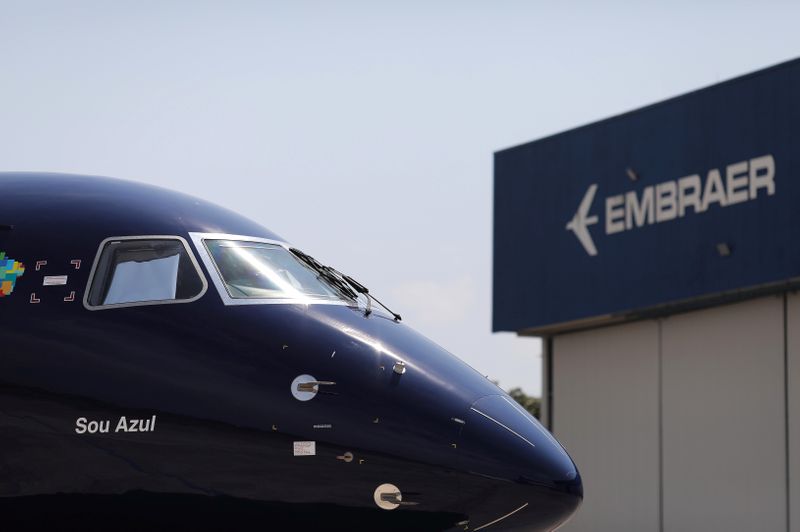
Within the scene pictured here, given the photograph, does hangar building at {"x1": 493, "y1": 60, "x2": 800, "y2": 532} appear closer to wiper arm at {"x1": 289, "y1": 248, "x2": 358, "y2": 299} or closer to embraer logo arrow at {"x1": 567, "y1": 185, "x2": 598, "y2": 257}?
embraer logo arrow at {"x1": 567, "y1": 185, "x2": 598, "y2": 257}

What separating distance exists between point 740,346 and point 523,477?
31.8m

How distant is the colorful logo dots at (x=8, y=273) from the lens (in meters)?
11.0

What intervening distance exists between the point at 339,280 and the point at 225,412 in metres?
2.15

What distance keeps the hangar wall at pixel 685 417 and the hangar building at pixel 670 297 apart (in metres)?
0.05

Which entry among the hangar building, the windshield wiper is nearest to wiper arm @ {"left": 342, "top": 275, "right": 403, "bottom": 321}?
the windshield wiper

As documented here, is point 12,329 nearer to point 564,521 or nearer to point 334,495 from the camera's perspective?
point 334,495

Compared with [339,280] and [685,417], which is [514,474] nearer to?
[339,280]

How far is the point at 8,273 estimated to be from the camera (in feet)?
36.6

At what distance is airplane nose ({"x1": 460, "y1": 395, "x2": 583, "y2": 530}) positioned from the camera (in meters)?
10.0

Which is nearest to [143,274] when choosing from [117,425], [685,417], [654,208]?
[117,425]

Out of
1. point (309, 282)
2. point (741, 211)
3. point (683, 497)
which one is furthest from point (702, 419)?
point (309, 282)

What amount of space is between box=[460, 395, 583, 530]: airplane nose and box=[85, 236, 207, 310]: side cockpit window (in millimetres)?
2569

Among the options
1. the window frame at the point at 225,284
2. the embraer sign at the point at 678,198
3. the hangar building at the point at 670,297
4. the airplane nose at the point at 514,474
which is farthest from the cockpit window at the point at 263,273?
the embraer sign at the point at 678,198

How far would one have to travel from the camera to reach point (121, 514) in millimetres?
10305
